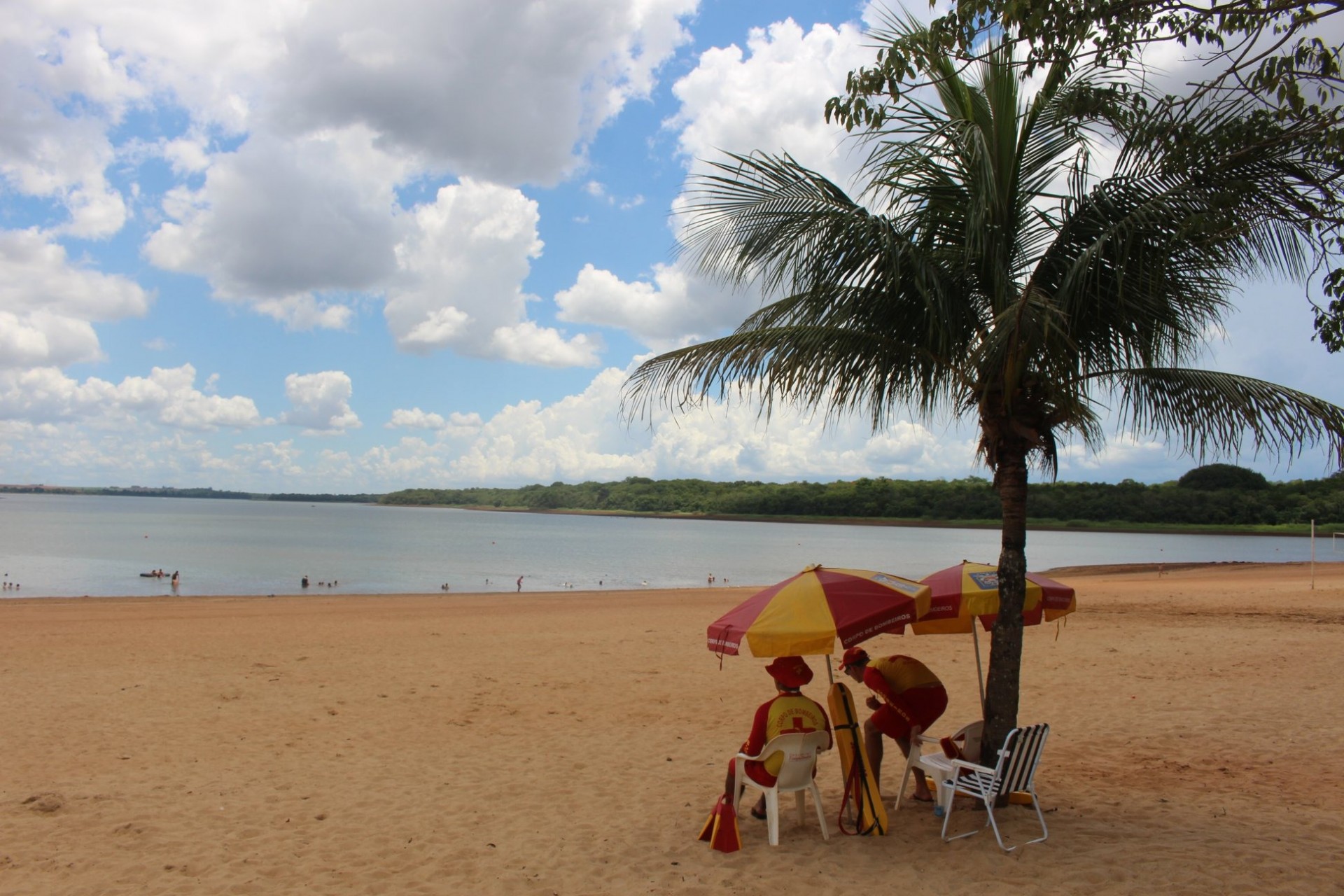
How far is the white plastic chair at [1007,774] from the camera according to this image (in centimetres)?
531

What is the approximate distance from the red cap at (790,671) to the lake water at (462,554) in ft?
104

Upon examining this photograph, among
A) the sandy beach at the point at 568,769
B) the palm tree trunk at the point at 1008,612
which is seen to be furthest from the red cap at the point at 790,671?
the palm tree trunk at the point at 1008,612

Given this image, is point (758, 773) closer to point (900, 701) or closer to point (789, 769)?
point (789, 769)

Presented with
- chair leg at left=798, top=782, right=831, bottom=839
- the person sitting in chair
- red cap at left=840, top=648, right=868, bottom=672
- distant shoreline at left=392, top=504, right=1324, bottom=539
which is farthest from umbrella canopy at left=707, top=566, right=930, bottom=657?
distant shoreline at left=392, top=504, right=1324, bottom=539

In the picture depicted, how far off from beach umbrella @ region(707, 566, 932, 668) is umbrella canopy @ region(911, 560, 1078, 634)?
55 centimetres

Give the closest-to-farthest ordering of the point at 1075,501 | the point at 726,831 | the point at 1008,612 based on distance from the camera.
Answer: the point at 726,831, the point at 1008,612, the point at 1075,501

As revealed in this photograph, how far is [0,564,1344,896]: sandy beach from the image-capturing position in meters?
5.15

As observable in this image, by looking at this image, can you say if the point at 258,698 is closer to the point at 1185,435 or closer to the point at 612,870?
the point at 612,870

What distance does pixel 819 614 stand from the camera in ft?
16.5

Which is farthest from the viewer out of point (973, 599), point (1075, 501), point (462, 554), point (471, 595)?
point (1075, 501)

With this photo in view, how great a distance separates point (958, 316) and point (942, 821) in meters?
3.37

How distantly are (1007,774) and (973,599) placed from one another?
1115 millimetres

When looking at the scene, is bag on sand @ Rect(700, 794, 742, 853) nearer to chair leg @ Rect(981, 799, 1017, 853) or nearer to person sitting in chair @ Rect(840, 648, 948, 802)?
person sitting in chair @ Rect(840, 648, 948, 802)

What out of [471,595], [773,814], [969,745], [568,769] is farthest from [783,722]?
[471,595]
